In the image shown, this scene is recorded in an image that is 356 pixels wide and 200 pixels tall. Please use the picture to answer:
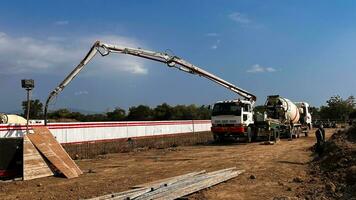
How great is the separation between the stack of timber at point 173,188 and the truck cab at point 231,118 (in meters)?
16.4

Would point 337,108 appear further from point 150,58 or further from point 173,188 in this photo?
point 173,188

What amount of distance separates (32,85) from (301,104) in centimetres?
2793

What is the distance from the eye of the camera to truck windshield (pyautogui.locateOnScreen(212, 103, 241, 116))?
31250 millimetres

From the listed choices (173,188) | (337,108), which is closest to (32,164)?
(173,188)

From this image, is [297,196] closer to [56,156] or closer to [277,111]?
[56,156]

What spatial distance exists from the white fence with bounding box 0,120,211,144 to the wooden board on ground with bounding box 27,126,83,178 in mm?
7894

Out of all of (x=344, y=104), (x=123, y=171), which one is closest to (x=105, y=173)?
(x=123, y=171)

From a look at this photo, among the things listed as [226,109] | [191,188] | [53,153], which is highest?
[226,109]

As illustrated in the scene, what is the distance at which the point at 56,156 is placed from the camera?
17000 millimetres

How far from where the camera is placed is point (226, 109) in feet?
104

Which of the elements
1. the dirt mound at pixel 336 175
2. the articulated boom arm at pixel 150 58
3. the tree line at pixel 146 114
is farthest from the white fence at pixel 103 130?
the tree line at pixel 146 114

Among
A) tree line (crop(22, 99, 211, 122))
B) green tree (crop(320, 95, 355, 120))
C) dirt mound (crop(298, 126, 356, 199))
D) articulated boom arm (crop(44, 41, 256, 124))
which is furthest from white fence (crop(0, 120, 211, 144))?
green tree (crop(320, 95, 355, 120))

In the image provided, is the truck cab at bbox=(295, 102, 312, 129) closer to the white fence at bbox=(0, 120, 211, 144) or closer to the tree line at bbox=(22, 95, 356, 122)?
the white fence at bbox=(0, 120, 211, 144)

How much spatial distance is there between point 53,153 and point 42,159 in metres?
0.55
